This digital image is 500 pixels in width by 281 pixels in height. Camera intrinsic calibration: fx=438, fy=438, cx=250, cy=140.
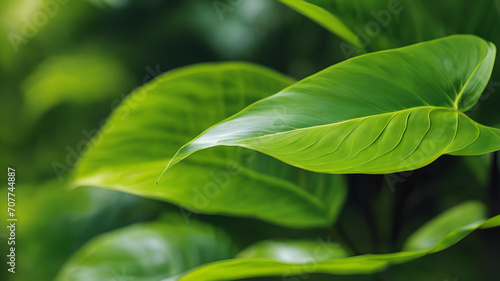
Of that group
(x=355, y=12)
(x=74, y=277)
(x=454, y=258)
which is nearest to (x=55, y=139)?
(x=74, y=277)

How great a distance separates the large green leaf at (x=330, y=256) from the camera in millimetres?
480

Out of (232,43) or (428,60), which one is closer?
(428,60)

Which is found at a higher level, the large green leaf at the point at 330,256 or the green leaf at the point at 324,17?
the green leaf at the point at 324,17

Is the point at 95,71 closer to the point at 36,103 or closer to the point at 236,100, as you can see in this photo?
the point at 36,103

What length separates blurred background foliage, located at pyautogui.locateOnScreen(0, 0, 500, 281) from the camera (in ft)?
2.43

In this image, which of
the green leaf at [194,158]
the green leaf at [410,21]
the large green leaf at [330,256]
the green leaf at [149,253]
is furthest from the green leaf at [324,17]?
the green leaf at [149,253]

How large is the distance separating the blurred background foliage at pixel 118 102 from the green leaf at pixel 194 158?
0.16 meters

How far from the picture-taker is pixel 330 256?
64 cm

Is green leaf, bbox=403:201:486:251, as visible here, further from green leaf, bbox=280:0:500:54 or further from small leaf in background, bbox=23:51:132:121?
small leaf in background, bbox=23:51:132:121

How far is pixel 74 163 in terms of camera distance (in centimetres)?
84

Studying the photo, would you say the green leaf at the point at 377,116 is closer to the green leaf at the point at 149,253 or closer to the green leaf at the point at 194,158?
the green leaf at the point at 194,158

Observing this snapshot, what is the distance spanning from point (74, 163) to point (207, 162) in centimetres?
36

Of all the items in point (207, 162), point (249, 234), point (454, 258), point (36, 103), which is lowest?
point (454, 258)

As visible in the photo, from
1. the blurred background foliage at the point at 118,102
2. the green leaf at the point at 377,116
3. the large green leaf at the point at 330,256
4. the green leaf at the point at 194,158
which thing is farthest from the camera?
the blurred background foliage at the point at 118,102
